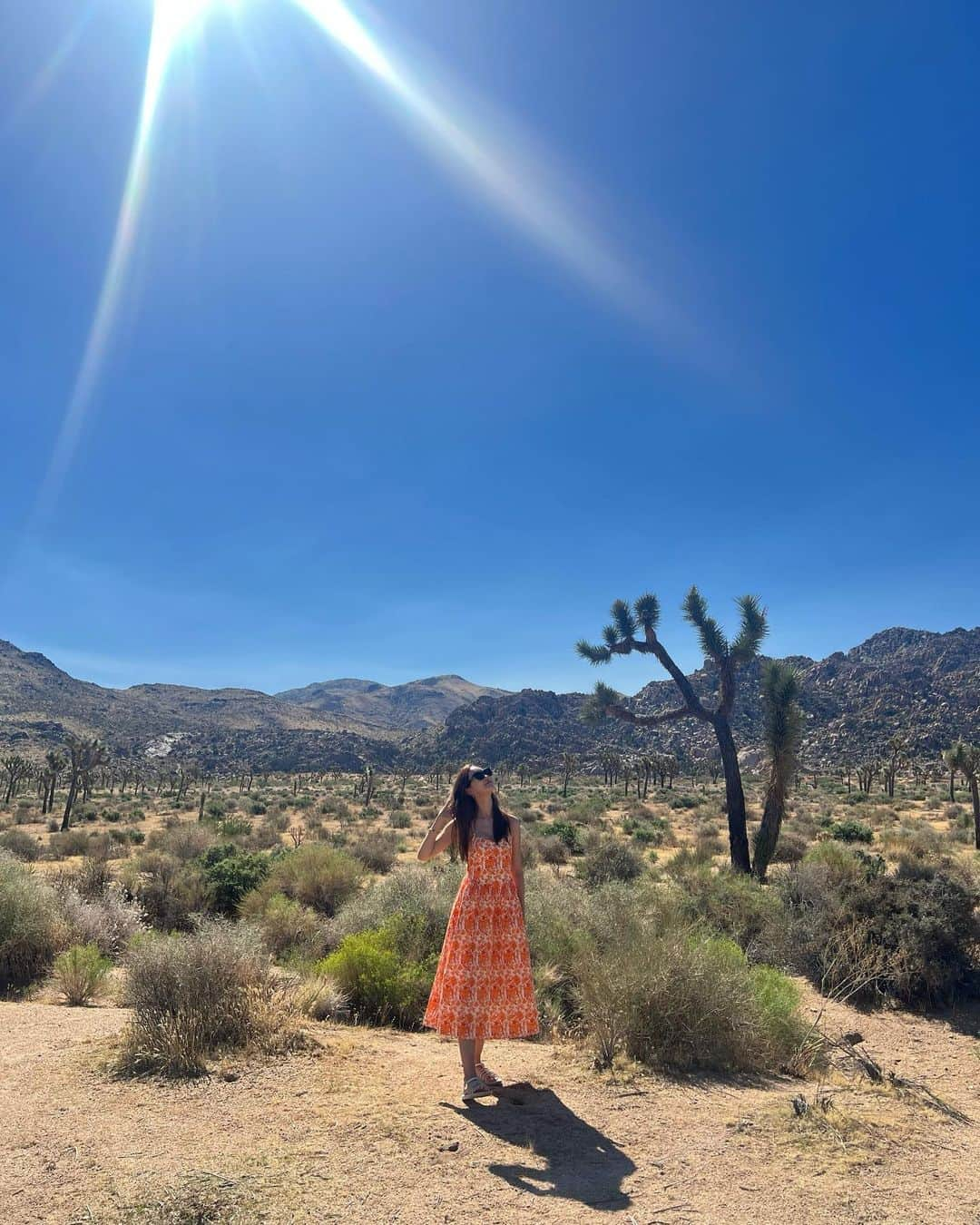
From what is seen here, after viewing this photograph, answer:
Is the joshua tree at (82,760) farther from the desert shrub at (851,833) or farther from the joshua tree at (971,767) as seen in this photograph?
the joshua tree at (971,767)

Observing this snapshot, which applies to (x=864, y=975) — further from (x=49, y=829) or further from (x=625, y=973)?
(x=49, y=829)

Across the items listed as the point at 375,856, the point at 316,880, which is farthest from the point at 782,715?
the point at 316,880

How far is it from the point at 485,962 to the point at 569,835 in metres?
17.5

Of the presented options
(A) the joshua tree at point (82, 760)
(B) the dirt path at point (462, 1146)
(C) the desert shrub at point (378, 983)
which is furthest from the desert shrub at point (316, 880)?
(A) the joshua tree at point (82, 760)

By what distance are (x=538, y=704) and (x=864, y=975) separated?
3931 inches

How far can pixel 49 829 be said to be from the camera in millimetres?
27906

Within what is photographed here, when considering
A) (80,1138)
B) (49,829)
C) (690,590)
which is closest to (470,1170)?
(80,1138)

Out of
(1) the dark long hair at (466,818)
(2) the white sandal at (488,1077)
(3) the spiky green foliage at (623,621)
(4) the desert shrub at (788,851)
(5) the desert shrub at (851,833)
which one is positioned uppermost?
(3) the spiky green foliage at (623,621)

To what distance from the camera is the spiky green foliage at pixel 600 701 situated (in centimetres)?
1802

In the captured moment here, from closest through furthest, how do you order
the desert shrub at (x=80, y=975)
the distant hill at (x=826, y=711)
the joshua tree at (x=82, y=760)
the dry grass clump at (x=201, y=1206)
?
the dry grass clump at (x=201, y=1206)
the desert shrub at (x=80, y=975)
the joshua tree at (x=82, y=760)
the distant hill at (x=826, y=711)

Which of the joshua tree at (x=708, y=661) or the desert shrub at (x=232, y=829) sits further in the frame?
the desert shrub at (x=232, y=829)

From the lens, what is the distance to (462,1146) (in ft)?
13.3

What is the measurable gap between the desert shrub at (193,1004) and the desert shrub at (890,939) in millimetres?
6479

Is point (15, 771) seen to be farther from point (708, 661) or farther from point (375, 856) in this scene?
point (708, 661)
